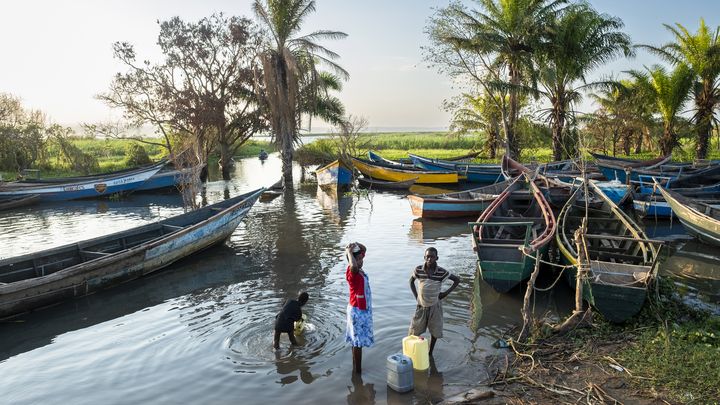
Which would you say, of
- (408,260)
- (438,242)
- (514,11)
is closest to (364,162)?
(514,11)

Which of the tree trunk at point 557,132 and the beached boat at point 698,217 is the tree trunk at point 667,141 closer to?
the tree trunk at point 557,132

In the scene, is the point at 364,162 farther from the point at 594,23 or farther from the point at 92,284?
the point at 92,284

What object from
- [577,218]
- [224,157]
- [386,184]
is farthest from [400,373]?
[224,157]

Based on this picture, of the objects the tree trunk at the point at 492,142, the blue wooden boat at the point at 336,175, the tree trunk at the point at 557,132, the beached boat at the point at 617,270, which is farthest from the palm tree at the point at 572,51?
the beached boat at the point at 617,270

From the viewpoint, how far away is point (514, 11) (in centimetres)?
2678

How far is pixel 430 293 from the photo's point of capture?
6035mm

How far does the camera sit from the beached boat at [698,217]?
11.5 meters

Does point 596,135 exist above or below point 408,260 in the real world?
above

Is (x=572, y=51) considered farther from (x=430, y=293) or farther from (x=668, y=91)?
(x=430, y=293)

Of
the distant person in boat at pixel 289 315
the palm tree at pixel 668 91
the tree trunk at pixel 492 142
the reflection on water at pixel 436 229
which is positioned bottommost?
the reflection on water at pixel 436 229

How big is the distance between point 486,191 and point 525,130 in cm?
1402

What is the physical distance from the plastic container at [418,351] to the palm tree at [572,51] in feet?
78.1

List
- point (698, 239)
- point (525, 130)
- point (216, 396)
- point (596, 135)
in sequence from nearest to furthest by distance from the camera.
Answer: point (216, 396) < point (698, 239) < point (525, 130) < point (596, 135)

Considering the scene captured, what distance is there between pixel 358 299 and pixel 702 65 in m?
28.2
